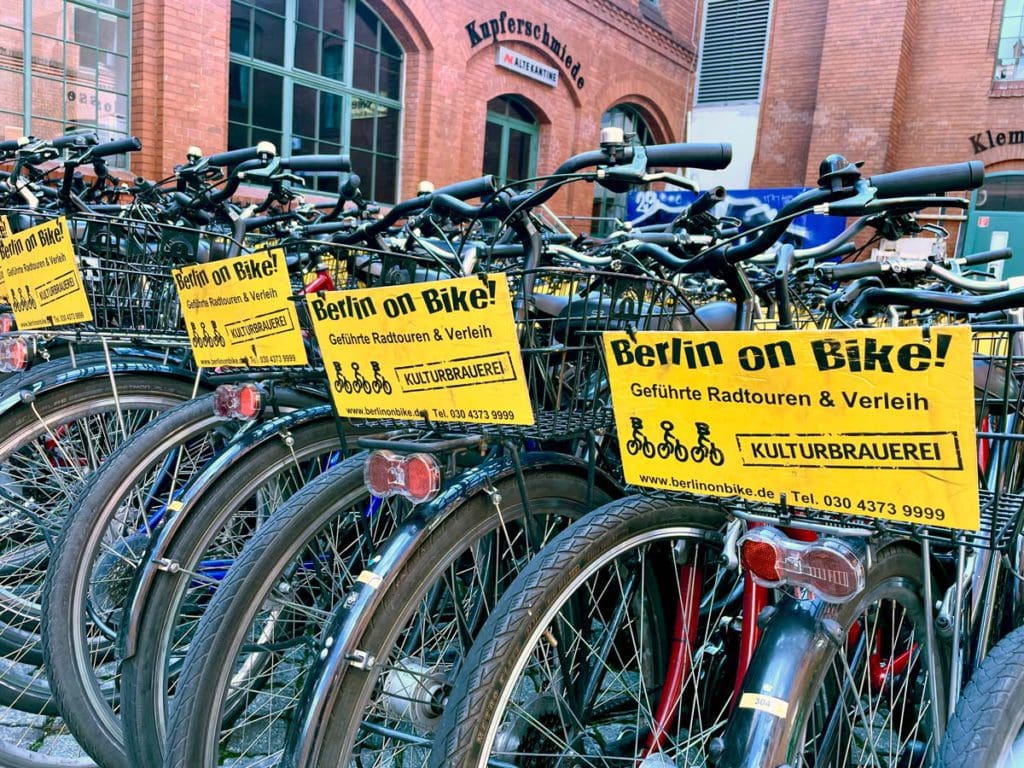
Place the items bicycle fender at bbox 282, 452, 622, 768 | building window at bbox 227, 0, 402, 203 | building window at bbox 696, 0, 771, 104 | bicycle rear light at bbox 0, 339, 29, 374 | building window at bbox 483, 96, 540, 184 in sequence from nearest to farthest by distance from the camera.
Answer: bicycle fender at bbox 282, 452, 622, 768
bicycle rear light at bbox 0, 339, 29, 374
building window at bbox 227, 0, 402, 203
building window at bbox 483, 96, 540, 184
building window at bbox 696, 0, 771, 104

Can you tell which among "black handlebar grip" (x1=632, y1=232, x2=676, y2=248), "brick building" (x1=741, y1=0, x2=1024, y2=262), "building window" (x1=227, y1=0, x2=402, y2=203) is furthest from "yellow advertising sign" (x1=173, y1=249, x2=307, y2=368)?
"brick building" (x1=741, y1=0, x2=1024, y2=262)

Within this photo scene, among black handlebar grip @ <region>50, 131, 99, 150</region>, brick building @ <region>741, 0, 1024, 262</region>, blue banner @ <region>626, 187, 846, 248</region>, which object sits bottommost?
black handlebar grip @ <region>50, 131, 99, 150</region>

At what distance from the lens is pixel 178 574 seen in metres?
1.90

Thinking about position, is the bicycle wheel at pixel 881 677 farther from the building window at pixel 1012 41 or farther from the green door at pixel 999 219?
the building window at pixel 1012 41

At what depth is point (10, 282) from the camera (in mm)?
2416

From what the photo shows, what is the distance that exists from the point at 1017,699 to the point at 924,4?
1498cm

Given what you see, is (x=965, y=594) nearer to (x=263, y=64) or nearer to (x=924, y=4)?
(x=263, y=64)

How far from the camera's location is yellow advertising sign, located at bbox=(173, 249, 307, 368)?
6.17ft

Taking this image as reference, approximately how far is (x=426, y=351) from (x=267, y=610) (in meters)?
1.00

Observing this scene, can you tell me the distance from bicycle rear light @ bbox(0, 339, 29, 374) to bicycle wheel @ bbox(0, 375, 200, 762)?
0.19 metres

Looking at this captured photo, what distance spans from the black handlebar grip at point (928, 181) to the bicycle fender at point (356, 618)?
34.3 inches

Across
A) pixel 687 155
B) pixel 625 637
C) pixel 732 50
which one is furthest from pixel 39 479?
pixel 732 50

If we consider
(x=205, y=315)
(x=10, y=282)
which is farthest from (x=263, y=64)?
(x=205, y=315)

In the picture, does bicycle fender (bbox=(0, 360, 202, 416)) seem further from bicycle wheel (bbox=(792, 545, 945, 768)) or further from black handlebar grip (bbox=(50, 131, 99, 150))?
bicycle wheel (bbox=(792, 545, 945, 768))
